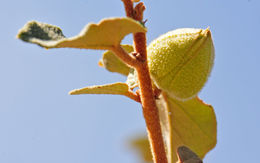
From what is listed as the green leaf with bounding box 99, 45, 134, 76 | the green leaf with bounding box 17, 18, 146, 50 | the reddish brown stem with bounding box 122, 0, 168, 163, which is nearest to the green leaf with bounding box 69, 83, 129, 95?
the reddish brown stem with bounding box 122, 0, 168, 163

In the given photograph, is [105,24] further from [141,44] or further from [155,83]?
[155,83]

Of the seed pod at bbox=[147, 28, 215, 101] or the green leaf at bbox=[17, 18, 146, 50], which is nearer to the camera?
the green leaf at bbox=[17, 18, 146, 50]

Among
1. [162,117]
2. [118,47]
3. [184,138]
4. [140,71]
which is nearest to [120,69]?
[162,117]

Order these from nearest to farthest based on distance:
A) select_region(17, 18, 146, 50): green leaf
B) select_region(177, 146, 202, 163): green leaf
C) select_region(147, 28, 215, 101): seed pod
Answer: select_region(17, 18, 146, 50): green leaf
select_region(177, 146, 202, 163): green leaf
select_region(147, 28, 215, 101): seed pod

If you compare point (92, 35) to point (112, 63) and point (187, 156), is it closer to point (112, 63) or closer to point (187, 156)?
point (187, 156)

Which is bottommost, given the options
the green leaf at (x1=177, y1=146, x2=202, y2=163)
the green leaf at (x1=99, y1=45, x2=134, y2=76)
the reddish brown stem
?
the green leaf at (x1=177, y1=146, x2=202, y2=163)

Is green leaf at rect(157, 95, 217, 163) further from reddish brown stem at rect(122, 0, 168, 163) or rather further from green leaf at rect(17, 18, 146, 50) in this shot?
green leaf at rect(17, 18, 146, 50)
